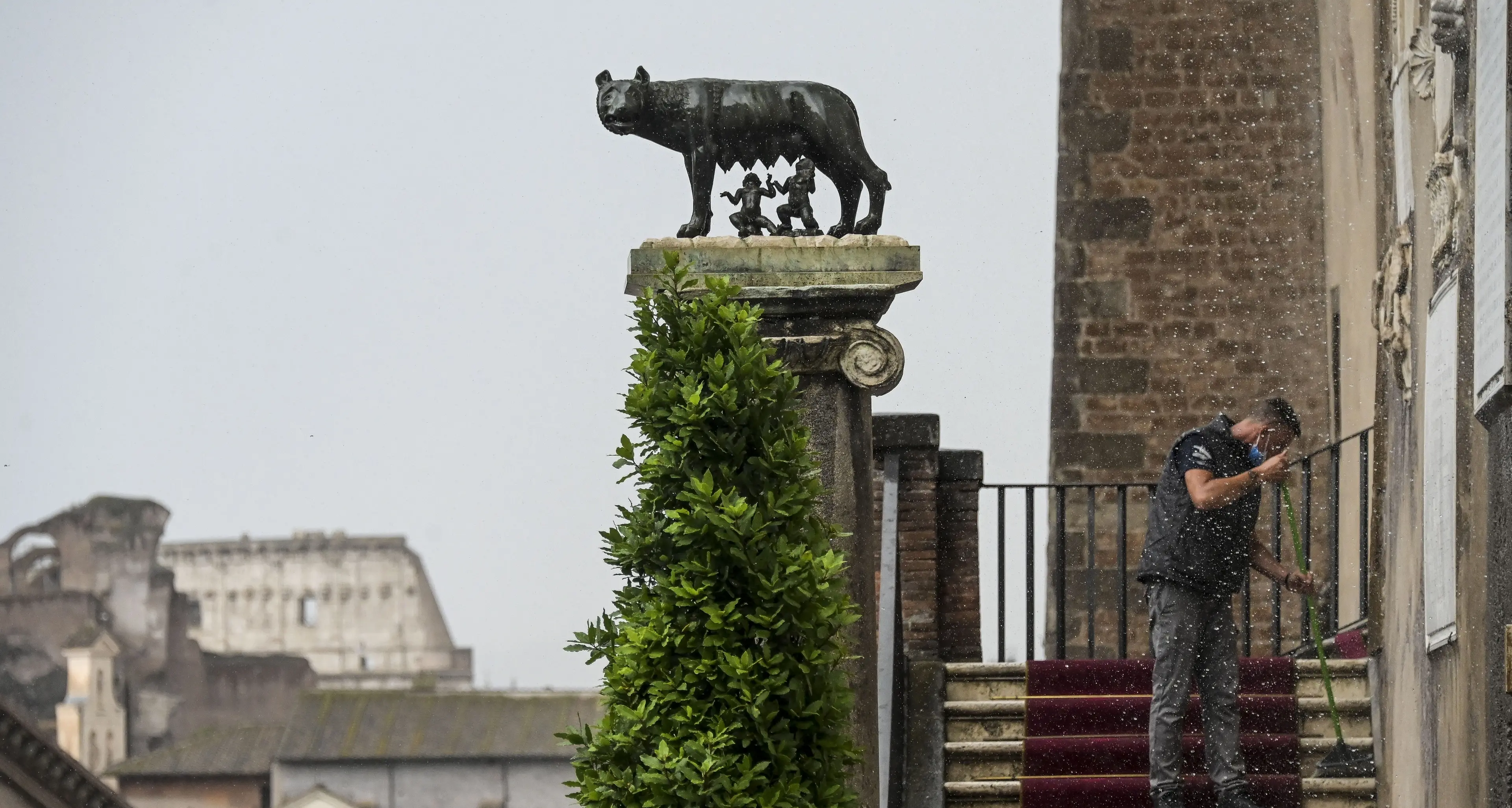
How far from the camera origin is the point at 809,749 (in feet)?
19.4

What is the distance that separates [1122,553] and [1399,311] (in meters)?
2.54

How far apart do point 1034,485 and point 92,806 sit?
35435mm

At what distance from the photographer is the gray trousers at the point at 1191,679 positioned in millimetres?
7746

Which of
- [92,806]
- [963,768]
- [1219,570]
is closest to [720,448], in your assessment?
[1219,570]

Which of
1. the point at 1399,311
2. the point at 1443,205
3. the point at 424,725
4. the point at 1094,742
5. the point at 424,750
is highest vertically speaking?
the point at 1443,205

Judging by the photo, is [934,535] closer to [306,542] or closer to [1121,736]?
[1121,736]

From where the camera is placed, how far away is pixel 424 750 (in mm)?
53844

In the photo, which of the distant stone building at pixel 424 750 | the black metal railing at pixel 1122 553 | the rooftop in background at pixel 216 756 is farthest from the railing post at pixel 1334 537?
the rooftop in background at pixel 216 756

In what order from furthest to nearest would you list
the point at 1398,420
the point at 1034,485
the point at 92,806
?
the point at 92,806, the point at 1034,485, the point at 1398,420

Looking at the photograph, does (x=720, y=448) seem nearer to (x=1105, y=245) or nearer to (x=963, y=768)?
(x=963, y=768)

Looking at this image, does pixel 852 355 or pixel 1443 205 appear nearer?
pixel 852 355

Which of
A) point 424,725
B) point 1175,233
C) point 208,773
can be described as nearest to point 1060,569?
point 1175,233

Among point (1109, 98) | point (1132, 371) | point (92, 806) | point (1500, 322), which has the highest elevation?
point (1109, 98)

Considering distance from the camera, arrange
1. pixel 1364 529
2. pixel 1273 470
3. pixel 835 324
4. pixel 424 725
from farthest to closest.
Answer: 1. pixel 424 725
2. pixel 1364 529
3. pixel 1273 470
4. pixel 835 324
